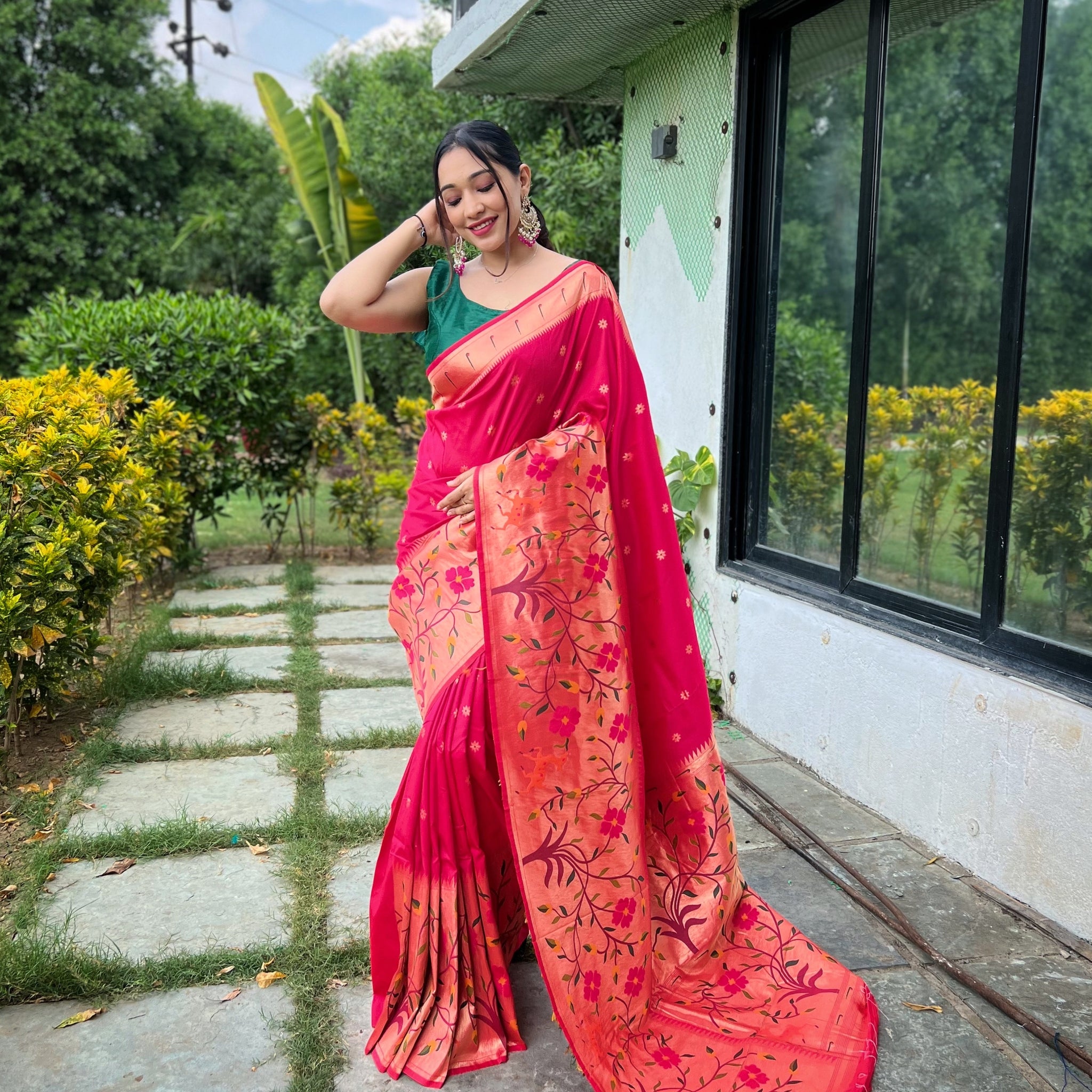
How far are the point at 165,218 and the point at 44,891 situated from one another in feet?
57.0

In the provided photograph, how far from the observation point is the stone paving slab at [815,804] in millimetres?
2932

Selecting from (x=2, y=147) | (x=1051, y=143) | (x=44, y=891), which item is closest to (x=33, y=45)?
(x=2, y=147)

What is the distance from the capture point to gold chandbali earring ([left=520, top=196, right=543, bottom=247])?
82.1 inches

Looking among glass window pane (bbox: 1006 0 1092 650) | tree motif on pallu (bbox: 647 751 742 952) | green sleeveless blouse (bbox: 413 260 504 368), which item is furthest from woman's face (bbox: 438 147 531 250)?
glass window pane (bbox: 1006 0 1092 650)

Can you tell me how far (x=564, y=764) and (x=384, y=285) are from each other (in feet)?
3.36

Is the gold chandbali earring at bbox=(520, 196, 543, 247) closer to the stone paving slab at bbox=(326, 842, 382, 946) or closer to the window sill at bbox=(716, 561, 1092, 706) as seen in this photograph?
the stone paving slab at bbox=(326, 842, 382, 946)

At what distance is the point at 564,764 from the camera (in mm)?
1916

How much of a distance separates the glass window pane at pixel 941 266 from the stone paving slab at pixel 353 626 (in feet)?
8.87

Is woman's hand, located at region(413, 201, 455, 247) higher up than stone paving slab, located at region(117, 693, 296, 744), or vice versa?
woman's hand, located at region(413, 201, 455, 247)

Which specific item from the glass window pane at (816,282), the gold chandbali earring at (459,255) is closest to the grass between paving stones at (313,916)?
the gold chandbali earring at (459,255)

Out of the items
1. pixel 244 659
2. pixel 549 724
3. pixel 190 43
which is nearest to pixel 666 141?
pixel 244 659

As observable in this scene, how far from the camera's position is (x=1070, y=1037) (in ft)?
6.58

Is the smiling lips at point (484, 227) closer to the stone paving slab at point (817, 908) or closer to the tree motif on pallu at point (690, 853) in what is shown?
the tree motif on pallu at point (690, 853)

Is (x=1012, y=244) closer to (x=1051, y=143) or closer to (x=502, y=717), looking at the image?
(x=502, y=717)
